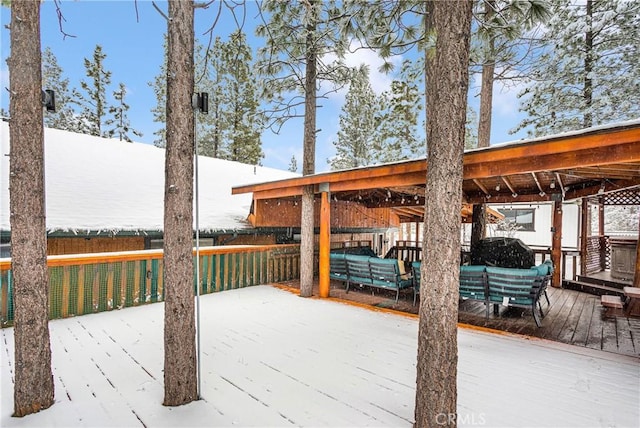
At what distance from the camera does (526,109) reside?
1152cm

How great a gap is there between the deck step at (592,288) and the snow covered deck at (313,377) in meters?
4.07

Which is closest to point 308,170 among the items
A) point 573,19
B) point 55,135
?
point 55,135

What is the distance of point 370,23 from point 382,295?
5.54 meters

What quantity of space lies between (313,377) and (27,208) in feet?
9.81

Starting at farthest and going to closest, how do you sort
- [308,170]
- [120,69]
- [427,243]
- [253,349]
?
[120,69]
[308,170]
[253,349]
[427,243]

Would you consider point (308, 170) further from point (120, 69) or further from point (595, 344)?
point (120, 69)

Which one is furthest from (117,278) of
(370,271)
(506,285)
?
(506,285)

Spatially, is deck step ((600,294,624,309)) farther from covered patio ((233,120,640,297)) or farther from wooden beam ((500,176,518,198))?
wooden beam ((500,176,518,198))

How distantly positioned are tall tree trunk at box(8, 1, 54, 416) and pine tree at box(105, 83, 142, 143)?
22.0 metres

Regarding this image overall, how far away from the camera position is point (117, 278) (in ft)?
18.5

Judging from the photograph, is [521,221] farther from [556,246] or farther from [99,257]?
[99,257]

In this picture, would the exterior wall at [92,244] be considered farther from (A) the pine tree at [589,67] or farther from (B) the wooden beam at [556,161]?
(A) the pine tree at [589,67]

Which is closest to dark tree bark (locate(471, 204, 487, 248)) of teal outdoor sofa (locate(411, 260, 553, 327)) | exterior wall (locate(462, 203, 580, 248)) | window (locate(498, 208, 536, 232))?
teal outdoor sofa (locate(411, 260, 553, 327))

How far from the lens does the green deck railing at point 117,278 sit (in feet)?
16.2
